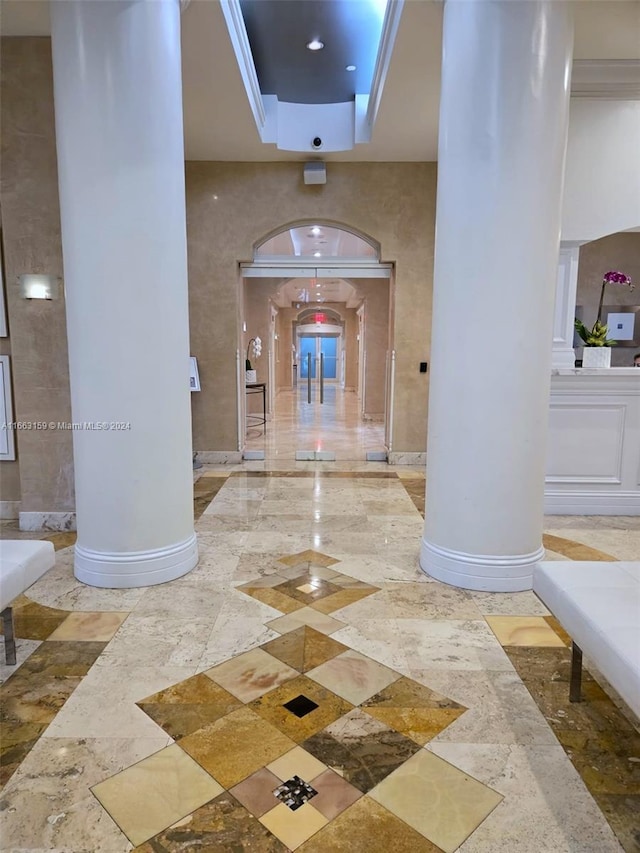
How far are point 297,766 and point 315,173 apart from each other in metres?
5.68

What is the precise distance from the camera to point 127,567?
3000mm

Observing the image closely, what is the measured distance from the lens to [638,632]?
1.57 meters

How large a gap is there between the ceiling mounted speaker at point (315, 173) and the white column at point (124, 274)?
3.02 metres

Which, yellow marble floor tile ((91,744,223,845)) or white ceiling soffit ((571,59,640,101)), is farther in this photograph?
white ceiling soffit ((571,59,640,101))

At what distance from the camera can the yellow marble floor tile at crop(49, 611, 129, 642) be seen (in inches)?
97.4

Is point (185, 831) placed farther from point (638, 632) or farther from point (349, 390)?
point (349, 390)

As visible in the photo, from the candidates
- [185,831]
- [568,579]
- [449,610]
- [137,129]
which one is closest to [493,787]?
[568,579]

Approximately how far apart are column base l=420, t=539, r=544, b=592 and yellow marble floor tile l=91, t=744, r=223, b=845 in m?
1.79

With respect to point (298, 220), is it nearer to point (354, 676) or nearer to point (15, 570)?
point (15, 570)

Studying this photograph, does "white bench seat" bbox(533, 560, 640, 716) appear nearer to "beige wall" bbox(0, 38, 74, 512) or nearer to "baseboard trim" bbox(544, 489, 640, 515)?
"baseboard trim" bbox(544, 489, 640, 515)

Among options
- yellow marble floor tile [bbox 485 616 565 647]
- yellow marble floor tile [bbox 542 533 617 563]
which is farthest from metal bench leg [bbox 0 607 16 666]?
yellow marble floor tile [bbox 542 533 617 563]

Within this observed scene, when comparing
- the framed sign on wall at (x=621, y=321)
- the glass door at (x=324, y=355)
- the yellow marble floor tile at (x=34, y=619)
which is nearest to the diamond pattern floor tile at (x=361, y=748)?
the yellow marble floor tile at (x=34, y=619)

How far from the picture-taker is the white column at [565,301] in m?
4.55

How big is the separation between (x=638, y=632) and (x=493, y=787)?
2.07 feet
